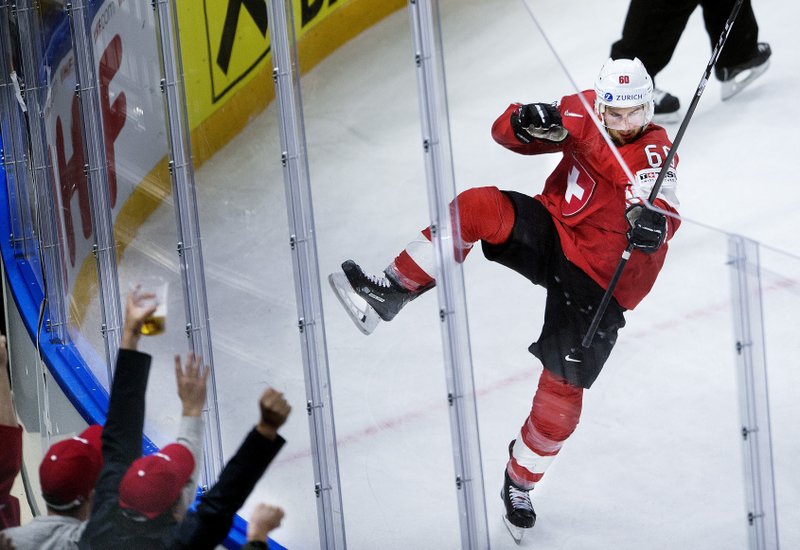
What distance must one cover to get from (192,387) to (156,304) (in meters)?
0.29

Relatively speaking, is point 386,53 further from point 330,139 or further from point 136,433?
point 136,433

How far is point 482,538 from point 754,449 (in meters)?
0.50

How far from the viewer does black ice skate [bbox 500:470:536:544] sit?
8.51 ft

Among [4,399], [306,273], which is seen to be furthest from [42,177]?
[306,273]

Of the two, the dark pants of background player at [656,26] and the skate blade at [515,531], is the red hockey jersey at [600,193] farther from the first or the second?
the dark pants of background player at [656,26]

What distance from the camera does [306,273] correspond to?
2627 millimetres

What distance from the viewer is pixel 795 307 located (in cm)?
237

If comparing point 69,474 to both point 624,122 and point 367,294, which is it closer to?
point 367,294

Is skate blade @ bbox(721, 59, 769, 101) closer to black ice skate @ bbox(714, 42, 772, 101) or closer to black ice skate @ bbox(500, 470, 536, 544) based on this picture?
black ice skate @ bbox(714, 42, 772, 101)

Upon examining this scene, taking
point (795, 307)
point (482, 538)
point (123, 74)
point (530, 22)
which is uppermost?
point (530, 22)

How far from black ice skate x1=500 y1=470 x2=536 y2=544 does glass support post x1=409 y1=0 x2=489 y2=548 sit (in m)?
0.07

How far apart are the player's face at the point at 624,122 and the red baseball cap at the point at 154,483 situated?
36.0 inches

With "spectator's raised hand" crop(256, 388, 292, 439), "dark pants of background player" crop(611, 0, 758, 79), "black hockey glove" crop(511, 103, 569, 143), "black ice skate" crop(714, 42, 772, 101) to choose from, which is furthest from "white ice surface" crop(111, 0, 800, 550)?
"black ice skate" crop(714, 42, 772, 101)

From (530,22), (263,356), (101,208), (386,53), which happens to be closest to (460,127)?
(386,53)
